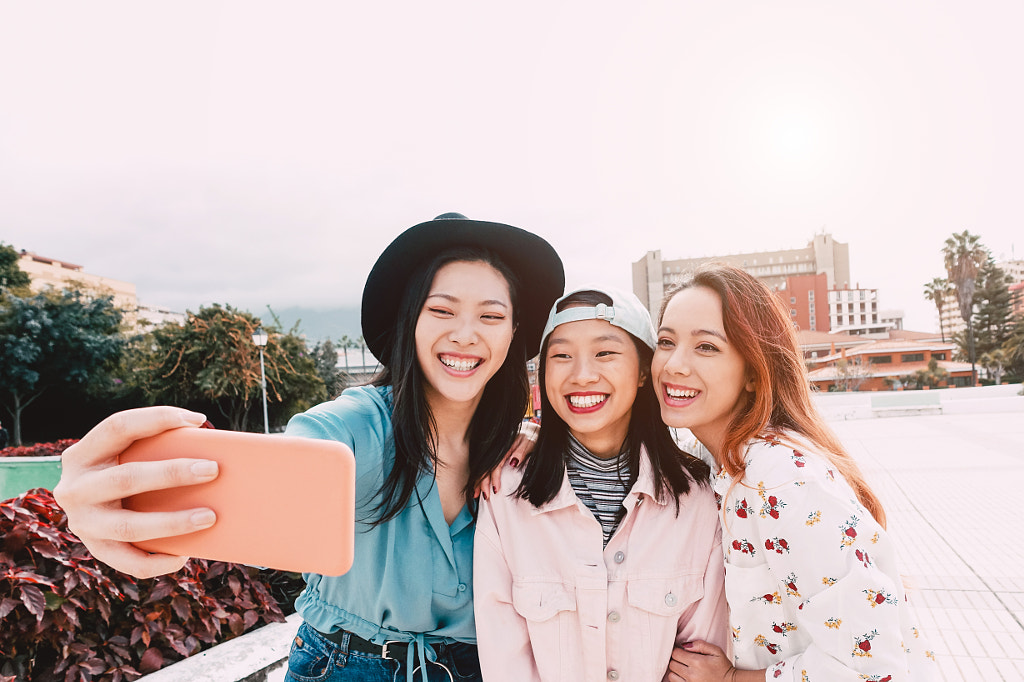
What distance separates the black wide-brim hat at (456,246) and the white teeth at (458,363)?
0.36 m

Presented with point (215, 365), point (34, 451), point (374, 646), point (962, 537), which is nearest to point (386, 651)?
point (374, 646)

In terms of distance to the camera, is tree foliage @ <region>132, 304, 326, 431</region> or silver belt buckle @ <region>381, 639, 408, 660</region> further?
tree foliage @ <region>132, 304, 326, 431</region>

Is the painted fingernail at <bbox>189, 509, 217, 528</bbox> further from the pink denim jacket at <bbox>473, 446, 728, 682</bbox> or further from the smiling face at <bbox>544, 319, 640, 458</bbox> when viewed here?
the smiling face at <bbox>544, 319, 640, 458</bbox>

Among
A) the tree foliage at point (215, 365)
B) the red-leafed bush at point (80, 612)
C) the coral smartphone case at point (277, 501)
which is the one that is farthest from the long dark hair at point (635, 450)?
the tree foliage at point (215, 365)

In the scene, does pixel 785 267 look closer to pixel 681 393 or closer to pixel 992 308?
pixel 992 308

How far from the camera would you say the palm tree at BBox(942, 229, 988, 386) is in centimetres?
4212

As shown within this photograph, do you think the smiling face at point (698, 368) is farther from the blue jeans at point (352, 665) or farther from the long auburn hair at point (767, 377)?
the blue jeans at point (352, 665)

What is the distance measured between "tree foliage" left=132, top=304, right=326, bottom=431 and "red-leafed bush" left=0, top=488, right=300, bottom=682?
19989 mm

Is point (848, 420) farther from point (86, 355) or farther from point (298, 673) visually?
point (86, 355)

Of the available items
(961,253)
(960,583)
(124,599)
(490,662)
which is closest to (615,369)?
(490,662)

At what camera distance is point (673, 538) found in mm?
1840

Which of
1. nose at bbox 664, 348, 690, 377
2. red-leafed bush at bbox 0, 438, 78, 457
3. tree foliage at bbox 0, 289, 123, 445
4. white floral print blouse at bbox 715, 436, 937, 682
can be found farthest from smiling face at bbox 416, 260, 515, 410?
tree foliage at bbox 0, 289, 123, 445

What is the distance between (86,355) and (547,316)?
28.9m

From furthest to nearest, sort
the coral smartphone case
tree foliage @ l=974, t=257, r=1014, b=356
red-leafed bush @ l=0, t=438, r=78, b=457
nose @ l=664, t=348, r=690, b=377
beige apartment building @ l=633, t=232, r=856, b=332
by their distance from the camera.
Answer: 1. beige apartment building @ l=633, t=232, r=856, b=332
2. tree foliage @ l=974, t=257, r=1014, b=356
3. red-leafed bush @ l=0, t=438, r=78, b=457
4. nose @ l=664, t=348, r=690, b=377
5. the coral smartphone case
